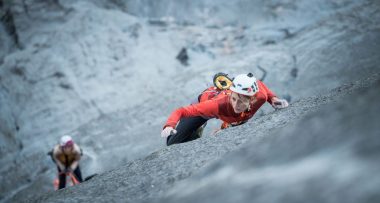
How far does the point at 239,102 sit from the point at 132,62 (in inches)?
494

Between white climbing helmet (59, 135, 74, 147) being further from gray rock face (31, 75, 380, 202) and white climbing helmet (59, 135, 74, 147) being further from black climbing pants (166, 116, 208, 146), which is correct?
gray rock face (31, 75, 380, 202)

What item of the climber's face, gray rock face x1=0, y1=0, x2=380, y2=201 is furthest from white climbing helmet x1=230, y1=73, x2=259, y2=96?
gray rock face x1=0, y1=0, x2=380, y2=201

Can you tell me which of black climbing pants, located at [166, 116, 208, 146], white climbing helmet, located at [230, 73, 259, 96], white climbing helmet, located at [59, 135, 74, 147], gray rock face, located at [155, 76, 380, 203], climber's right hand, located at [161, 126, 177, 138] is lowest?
white climbing helmet, located at [59, 135, 74, 147]

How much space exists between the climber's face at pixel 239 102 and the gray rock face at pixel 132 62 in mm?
6073

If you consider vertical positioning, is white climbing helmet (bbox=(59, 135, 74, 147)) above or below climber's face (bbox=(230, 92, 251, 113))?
below

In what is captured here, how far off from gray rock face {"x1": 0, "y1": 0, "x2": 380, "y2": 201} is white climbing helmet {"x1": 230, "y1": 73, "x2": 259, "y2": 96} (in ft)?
20.4

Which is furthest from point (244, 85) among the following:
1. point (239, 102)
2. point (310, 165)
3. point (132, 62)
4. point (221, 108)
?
point (132, 62)

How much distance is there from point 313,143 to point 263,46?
15.0m

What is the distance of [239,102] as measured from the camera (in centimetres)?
653

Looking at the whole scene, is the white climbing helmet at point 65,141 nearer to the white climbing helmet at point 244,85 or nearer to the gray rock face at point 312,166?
the white climbing helmet at point 244,85

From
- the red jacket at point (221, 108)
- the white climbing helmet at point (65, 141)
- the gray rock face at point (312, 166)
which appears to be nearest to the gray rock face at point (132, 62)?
the white climbing helmet at point (65, 141)

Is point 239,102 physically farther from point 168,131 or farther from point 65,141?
point 65,141

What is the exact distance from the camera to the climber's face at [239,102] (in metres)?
6.46

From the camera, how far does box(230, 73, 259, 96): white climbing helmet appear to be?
638 cm
